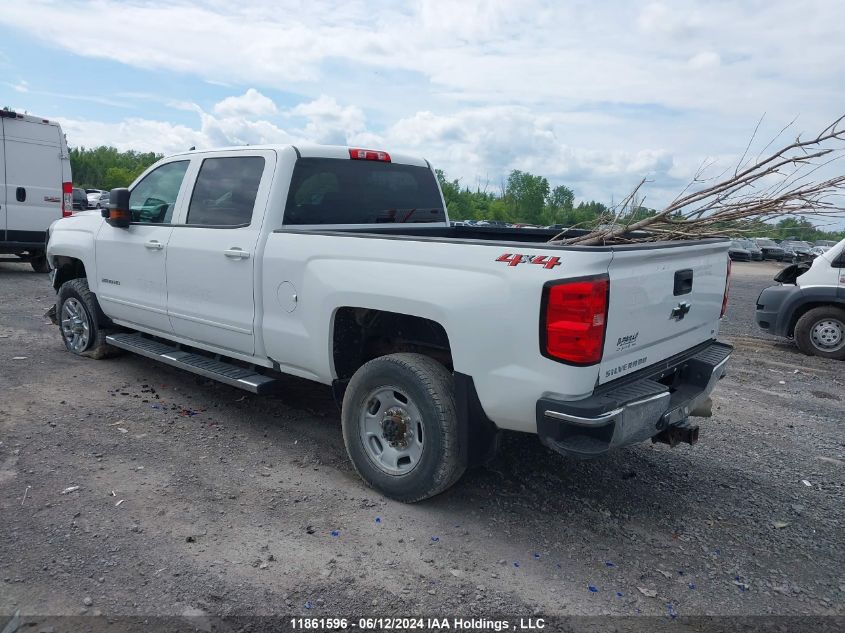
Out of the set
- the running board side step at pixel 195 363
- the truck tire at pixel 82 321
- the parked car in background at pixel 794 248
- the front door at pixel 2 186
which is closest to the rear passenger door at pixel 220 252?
the running board side step at pixel 195 363

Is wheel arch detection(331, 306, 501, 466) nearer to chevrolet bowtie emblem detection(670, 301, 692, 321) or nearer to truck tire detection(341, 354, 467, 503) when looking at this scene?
truck tire detection(341, 354, 467, 503)

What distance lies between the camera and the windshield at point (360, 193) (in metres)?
4.73

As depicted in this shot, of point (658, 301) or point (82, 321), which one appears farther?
point (82, 321)

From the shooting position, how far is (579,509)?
13.0 feet

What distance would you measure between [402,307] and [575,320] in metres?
1.00

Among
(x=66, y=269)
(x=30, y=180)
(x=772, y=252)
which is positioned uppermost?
(x=30, y=180)

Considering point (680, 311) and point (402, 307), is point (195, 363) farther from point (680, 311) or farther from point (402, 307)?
point (680, 311)

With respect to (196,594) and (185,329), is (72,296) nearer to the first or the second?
(185,329)

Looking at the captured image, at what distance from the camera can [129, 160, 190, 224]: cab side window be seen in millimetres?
5465

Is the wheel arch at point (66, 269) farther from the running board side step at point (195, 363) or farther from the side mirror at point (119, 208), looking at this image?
the side mirror at point (119, 208)

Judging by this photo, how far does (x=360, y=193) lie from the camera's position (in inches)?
203

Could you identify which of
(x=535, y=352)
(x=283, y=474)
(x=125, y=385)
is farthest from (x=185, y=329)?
(x=535, y=352)

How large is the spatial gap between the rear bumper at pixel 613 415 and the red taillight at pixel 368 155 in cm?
270

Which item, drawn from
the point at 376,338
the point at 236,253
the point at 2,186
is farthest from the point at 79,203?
the point at 376,338
